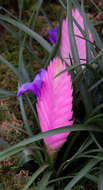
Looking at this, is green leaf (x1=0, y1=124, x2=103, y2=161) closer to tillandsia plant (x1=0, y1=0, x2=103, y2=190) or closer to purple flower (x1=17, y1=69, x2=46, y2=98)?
tillandsia plant (x1=0, y1=0, x2=103, y2=190)

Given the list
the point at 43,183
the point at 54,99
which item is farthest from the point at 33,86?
the point at 43,183

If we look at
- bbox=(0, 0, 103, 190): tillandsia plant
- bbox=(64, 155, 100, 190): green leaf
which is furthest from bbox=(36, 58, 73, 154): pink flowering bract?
bbox=(64, 155, 100, 190): green leaf

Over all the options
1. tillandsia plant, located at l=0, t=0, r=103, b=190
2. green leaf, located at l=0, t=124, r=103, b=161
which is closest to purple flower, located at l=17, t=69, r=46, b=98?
tillandsia plant, located at l=0, t=0, r=103, b=190

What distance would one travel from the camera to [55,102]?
1.10 meters

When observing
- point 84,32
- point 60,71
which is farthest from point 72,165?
point 84,32

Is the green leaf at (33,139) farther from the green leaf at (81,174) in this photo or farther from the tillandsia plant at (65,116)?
the green leaf at (81,174)

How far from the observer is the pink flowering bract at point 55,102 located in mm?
1076

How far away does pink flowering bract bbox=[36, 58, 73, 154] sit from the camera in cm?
108

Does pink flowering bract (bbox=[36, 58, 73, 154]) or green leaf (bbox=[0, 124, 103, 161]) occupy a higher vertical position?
pink flowering bract (bbox=[36, 58, 73, 154])

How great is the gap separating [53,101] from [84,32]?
0.33 m

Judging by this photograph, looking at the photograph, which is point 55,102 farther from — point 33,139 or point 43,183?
point 43,183

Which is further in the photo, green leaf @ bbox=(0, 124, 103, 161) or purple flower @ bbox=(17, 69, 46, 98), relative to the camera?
purple flower @ bbox=(17, 69, 46, 98)

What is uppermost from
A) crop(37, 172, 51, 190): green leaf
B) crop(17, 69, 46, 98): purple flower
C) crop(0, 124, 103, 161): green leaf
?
crop(17, 69, 46, 98): purple flower

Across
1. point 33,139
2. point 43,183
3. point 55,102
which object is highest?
point 55,102
